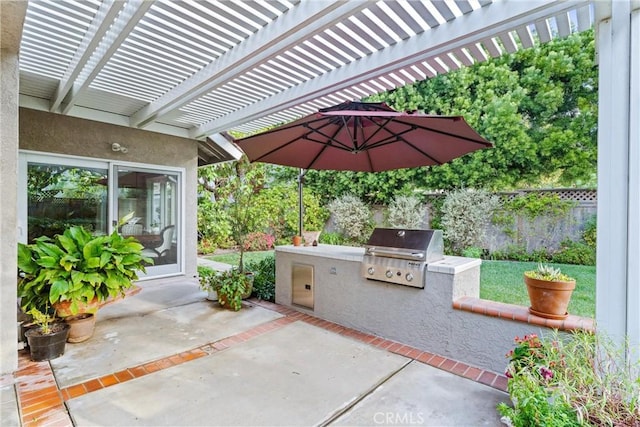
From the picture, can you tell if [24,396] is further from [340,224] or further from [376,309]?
[340,224]

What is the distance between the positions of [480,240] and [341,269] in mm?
5200

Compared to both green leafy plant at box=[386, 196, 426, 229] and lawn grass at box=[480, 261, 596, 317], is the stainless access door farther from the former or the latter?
green leafy plant at box=[386, 196, 426, 229]

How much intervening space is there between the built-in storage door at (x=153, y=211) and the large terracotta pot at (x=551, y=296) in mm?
6303

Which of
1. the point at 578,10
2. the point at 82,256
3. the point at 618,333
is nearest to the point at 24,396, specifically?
the point at 82,256

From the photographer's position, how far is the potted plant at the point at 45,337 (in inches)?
124

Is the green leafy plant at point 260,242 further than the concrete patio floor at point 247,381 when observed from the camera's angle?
Yes

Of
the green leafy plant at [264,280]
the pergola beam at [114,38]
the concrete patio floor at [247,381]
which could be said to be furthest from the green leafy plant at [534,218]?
the pergola beam at [114,38]

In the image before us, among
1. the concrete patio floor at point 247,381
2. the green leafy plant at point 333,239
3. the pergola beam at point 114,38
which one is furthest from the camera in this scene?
the green leafy plant at point 333,239

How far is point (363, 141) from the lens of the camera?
4121mm

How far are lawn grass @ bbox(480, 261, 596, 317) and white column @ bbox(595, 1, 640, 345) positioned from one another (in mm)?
1418

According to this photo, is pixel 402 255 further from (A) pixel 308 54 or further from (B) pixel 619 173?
(A) pixel 308 54

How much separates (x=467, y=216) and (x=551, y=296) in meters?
5.62

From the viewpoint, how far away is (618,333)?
7.36 feet

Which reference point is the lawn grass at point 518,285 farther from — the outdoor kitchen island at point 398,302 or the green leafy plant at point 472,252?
the outdoor kitchen island at point 398,302
